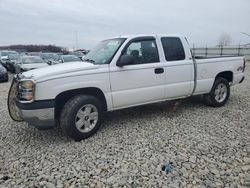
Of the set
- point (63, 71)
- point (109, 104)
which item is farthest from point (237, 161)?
point (63, 71)

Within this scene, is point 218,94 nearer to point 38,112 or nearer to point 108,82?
point 108,82

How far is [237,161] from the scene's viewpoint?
343cm

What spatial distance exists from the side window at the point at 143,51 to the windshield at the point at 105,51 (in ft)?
0.81

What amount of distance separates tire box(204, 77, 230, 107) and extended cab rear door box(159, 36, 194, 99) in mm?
907

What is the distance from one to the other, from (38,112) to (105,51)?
1860mm

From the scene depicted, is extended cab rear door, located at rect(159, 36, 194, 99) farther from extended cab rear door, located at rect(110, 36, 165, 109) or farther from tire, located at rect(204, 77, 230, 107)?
tire, located at rect(204, 77, 230, 107)

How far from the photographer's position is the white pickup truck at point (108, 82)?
151 inches

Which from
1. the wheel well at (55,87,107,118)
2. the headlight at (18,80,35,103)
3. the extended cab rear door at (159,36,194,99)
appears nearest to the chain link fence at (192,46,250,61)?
the extended cab rear door at (159,36,194,99)

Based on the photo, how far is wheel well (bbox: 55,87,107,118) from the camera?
4141mm

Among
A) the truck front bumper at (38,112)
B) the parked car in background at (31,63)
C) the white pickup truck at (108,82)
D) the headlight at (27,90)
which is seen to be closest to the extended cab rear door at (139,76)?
the white pickup truck at (108,82)

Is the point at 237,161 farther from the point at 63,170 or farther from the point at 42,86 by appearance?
the point at 42,86

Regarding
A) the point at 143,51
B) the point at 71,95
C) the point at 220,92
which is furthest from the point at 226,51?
the point at 71,95

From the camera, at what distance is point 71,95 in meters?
4.21

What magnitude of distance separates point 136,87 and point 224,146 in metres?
1.92
